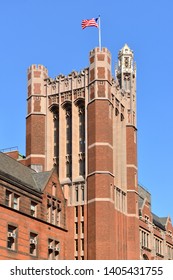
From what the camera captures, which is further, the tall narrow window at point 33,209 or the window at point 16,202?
the tall narrow window at point 33,209

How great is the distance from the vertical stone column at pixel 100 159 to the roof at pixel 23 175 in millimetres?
12995

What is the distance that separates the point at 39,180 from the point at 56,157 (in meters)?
20.6

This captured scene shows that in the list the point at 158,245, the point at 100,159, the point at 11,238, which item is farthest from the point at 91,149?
the point at 158,245

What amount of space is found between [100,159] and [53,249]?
19855 mm

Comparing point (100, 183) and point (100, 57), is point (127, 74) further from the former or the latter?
point (100, 183)

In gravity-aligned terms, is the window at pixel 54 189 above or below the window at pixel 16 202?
above

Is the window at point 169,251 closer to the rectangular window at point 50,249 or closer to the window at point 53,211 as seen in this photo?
the window at point 53,211

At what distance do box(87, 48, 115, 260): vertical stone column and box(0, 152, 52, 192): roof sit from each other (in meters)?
13.0

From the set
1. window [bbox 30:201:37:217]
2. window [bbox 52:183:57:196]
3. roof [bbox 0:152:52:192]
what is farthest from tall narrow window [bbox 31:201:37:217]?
window [bbox 52:183:57:196]

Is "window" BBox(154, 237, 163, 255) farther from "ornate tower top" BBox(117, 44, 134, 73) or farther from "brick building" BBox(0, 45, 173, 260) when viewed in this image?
"ornate tower top" BBox(117, 44, 134, 73)

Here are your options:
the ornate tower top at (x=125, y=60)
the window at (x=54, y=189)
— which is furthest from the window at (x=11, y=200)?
the ornate tower top at (x=125, y=60)

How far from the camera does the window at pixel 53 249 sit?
58.3 meters

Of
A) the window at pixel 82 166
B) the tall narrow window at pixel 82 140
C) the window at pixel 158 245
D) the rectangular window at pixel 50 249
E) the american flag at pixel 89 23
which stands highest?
the american flag at pixel 89 23
